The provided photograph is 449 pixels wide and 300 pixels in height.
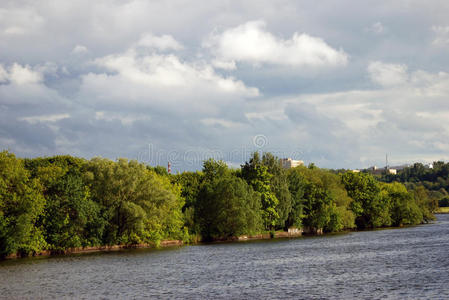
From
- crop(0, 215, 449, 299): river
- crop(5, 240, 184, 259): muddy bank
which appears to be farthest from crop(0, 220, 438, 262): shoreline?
crop(0, 215, 449, 299): river

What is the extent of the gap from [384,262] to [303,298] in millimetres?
26260

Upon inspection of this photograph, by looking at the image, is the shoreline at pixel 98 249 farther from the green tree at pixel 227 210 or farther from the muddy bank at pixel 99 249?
the green tree at pixel 227 210

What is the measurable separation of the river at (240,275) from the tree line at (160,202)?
27.6 ft

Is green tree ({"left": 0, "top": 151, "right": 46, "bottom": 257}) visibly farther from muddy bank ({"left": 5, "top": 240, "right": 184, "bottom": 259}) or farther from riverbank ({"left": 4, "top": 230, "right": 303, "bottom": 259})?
riverbank ({"left": 4, "top": 230, "right": 303, "bottom": 259})

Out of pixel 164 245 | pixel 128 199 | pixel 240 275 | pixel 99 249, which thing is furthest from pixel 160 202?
pixel 240 275

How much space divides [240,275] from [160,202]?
43687 millimetres

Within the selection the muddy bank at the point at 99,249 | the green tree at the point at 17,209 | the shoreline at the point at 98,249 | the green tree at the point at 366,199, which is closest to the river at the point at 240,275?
the green tree at the point at 17,209

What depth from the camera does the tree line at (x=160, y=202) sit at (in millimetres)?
79625

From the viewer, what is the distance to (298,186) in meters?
135

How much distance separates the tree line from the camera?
79.6 meters

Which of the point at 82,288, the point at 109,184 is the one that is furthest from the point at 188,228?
the point at 82,288

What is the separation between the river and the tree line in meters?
8.40

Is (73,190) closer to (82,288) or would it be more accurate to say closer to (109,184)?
(109,184)

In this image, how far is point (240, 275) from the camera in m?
54.2
